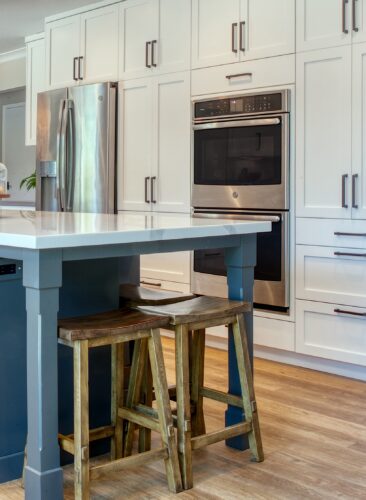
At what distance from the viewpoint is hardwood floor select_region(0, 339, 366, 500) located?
2.17 m

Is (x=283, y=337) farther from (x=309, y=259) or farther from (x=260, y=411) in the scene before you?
(x=260, y=411)

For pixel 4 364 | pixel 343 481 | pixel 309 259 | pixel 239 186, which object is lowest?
pixel 343 481

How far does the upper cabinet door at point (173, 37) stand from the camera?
4164mm

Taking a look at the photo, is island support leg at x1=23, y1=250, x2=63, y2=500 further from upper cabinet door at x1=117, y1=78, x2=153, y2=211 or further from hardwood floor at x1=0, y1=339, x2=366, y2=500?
upper cabinet door at x1=117, y1=78, x2=153, y2=211

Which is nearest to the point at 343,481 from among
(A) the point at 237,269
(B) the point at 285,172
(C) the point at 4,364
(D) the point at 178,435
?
(D) the point at 178,435

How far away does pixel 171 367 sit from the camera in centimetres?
364

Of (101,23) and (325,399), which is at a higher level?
(101,23)

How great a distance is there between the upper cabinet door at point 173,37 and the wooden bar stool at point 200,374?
7.40 feet

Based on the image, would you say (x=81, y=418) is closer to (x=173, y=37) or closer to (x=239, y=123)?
(x=239, y=123)

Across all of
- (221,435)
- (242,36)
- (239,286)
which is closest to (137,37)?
(242,36)

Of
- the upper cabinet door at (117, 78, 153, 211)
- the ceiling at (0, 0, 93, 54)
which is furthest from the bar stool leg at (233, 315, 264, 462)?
the ceiling at (0, 0, 93, 54)

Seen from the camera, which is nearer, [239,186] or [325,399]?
[325,399]

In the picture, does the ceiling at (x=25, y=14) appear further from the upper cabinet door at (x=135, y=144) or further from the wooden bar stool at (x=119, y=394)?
the wooden bar stool at (x=119, y=394)

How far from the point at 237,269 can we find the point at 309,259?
127 centimetres
